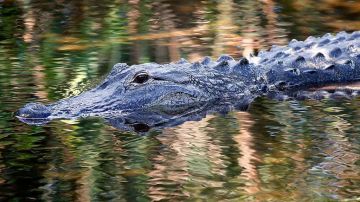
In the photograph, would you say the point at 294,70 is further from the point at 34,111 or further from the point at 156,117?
the point at 34,111

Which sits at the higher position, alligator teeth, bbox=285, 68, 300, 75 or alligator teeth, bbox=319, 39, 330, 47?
alligator teeth, bbox=319, 39, 330, 47

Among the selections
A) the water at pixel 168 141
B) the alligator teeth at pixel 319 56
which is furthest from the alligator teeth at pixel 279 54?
the water at pixel 168 141

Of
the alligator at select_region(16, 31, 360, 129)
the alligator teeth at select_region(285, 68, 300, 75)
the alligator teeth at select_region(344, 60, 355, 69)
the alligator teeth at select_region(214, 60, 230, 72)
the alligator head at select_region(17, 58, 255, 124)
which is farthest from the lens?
the alligator teeth at select_region(344, 60, 355, 69)

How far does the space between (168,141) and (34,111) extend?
1.10 m

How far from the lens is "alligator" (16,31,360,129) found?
6.32 meters

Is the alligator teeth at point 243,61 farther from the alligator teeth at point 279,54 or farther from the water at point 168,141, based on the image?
the water at point 168,141

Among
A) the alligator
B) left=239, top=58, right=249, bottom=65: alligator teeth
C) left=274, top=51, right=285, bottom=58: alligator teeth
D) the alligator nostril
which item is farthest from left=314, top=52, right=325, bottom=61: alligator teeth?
the alligator nostril

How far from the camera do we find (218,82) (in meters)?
6.82

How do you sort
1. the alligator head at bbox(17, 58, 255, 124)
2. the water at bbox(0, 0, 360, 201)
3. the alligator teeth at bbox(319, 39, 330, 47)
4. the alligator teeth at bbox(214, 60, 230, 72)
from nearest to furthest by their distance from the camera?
the water at bbox(0, 0, 360, 201)
the alligator head at bbox(17, 58, 255, 124)
the alligator teeth at bbox(214, 60, 230, 72)
the alligator teeth at bbox(319, 39, 330, 47)

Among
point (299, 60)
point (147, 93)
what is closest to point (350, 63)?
point (299, 60)

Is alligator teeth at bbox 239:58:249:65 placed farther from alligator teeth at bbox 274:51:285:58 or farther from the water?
the water

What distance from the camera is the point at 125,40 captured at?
9.01 m

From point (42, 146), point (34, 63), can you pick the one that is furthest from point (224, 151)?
point (34, 63)

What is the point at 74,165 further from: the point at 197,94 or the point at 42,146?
the point at 197,94
